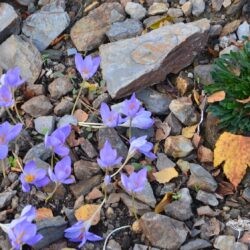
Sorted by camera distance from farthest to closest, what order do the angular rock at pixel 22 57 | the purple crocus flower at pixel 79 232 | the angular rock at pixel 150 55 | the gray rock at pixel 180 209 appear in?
1. the angular rock at pixel 22 57
2. the angular rock at pixel 150 55
3. the gray rock at pixel 180 209
4. the purple crocus flower at pixel 79 232

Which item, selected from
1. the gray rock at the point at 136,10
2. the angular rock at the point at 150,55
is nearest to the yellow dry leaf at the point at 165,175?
the angular rock at the point at 150,55

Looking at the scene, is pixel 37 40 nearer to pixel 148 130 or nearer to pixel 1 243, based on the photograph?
pixel 148 130

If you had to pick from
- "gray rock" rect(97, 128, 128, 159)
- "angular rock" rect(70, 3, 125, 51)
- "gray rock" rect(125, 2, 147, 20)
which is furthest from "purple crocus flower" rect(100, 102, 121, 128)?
"gray rock" rect(125, 2, 147, 20)

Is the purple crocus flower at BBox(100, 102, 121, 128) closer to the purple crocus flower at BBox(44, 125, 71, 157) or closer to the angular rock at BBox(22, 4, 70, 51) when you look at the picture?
the purple crocus flower at BBox(44, 125, 71, 157)

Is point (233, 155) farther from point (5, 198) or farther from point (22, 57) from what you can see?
point (22, 57)

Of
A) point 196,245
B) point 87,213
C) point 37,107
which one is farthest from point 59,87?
point 196,245

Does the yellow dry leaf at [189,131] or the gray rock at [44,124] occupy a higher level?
the gray rock at [44,124]

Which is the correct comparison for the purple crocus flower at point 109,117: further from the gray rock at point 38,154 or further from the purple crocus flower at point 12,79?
the purple crocus flower at point 12,79

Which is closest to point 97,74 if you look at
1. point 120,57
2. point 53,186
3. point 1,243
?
point 120,57
